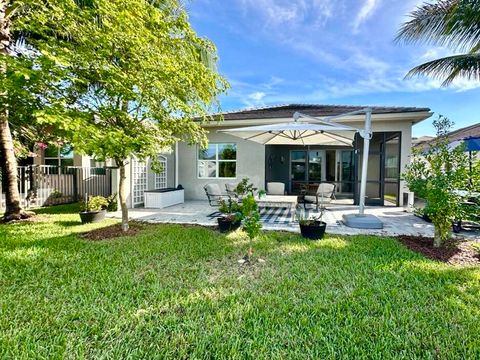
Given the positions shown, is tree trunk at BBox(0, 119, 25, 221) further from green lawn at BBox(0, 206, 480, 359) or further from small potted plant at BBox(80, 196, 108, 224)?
green lawn at BBox(0, 206, 480, 359)

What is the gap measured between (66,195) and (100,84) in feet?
28.1

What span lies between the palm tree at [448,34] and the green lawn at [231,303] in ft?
24.6

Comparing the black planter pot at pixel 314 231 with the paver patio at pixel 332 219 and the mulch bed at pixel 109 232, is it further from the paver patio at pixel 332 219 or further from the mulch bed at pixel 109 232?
the mulch bed at pixel 109 232

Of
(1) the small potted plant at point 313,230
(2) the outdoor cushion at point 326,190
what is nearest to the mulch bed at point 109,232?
(1) the small potted plant at point 313,230

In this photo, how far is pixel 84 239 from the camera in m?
5.86

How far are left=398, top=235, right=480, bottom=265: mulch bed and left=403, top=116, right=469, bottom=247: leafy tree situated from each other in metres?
0.24

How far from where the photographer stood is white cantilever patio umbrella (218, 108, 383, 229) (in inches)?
280

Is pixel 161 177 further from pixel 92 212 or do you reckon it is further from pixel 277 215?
pixel 277 215

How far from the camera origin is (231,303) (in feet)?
10.1

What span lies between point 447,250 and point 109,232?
8.03 metres

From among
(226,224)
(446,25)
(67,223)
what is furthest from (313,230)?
(446,25)

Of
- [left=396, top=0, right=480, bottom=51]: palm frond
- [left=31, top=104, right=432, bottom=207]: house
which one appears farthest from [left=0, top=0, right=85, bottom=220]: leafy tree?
[left=396, top=0, right=480, bottom=51]: palm frond

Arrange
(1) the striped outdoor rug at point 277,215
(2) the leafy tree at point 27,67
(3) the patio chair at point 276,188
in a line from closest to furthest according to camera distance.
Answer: (2) the leafy tree at point 27,67 → (1) the striped outdoor rug at point 277,215 → (3) the patio chair at point 276,188

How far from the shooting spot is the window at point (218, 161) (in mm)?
12484
